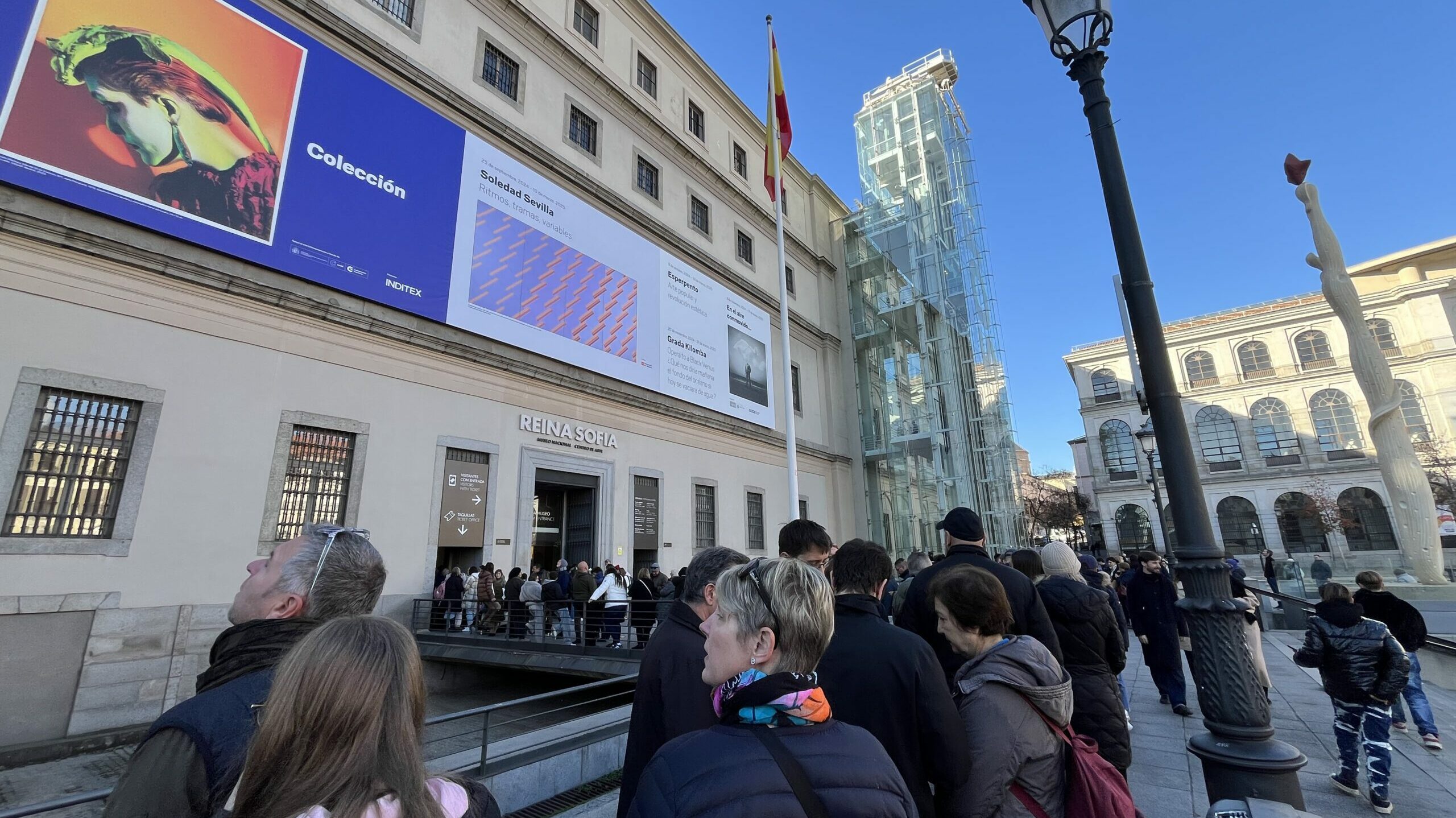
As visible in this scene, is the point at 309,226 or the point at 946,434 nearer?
Answer: the point at 309,226

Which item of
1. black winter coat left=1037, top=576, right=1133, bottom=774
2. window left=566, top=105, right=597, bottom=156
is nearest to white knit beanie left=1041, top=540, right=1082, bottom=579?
black winter coat left=1037, top=576, right=1133, bottom=774

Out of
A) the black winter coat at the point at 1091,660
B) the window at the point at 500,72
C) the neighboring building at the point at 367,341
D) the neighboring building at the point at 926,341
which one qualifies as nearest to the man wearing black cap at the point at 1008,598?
the black winter coat at the point at 1091,660

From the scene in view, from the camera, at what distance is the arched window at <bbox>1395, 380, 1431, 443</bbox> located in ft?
132

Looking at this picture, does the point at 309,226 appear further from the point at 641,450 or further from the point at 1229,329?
the point at 1229,329

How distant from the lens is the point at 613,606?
11.0 metres

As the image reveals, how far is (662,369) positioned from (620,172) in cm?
664

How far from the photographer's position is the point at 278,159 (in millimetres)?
11531

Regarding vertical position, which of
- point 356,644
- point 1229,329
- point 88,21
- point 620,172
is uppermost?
point 1229,329

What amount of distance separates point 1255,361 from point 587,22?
53.4 meters

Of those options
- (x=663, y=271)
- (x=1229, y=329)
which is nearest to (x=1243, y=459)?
(x=1229, y=329)

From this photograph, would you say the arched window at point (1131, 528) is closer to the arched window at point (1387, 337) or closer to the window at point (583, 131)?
the arched window at point (1387, 337)

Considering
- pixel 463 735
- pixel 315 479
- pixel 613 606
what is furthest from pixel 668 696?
pixel 315 479

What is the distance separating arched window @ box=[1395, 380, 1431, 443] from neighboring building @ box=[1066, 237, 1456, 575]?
0.08 m

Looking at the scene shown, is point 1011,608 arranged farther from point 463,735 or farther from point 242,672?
point 463,735
